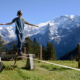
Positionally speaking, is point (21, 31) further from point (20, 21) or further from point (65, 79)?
point (65, 79)

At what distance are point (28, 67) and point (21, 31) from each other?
282cm

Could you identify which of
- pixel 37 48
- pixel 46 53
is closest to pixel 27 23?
pixel 46 53

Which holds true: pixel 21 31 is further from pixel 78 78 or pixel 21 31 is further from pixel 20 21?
pixel 78 78

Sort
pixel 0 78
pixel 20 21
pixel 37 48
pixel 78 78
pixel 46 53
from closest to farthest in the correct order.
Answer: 1. pixel 0 78
2. pixel 78 78
3. pixel 20 21
4. pixel 46 53
5. pixel 37 48

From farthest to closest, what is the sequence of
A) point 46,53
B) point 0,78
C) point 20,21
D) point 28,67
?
point 46,53
point 28,67
point 20,21
point 0,78

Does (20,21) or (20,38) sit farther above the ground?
(20,21)

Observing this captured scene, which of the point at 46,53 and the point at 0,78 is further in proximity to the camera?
the point at 46,53

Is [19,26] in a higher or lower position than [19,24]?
lower

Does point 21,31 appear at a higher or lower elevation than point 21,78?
higher

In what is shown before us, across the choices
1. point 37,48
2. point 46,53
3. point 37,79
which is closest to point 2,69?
point 37,79

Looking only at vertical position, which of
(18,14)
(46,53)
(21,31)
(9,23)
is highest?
(18,14)

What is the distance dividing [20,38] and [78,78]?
12.2 ft

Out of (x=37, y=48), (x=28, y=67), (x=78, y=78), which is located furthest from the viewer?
(x=37, y=48)

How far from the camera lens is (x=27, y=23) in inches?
263
